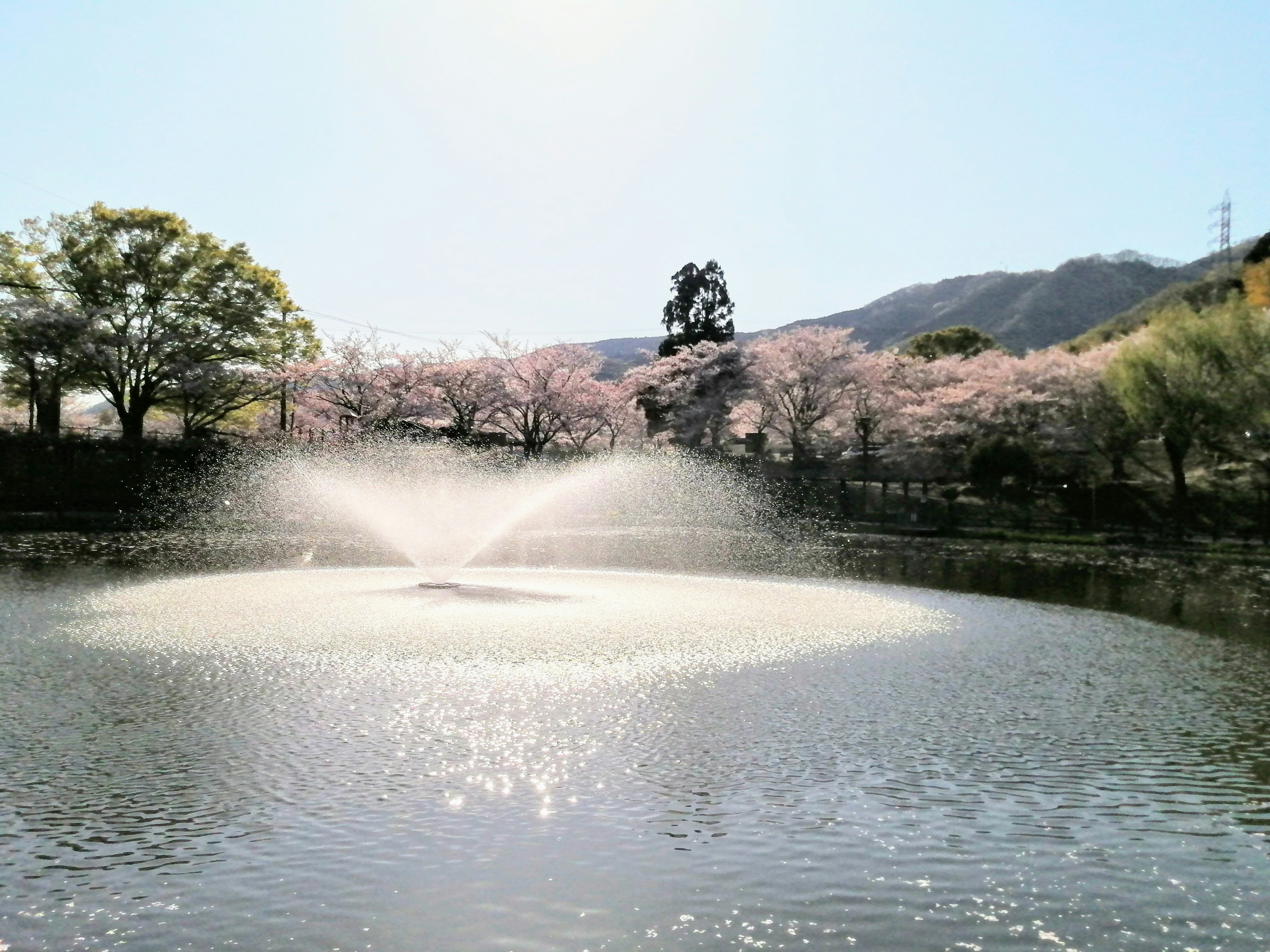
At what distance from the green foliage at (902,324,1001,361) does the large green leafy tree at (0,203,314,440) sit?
53.5 m

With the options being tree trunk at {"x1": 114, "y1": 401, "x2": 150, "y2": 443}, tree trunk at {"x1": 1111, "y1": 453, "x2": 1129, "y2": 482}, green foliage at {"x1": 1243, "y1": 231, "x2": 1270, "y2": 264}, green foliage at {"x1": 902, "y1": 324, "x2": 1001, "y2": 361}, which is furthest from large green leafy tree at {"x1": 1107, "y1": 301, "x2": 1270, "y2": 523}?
tree trunk at {"x1": 114, "y1": 401, "x2": 150, "y2": 443}

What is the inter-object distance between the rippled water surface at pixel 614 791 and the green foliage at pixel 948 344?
239 feet

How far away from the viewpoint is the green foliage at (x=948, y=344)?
282 ft

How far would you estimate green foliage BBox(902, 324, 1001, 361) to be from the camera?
282 ft

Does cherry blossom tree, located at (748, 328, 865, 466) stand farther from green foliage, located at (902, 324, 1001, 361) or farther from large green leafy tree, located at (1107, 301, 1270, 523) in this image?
green foliage, located at (902, 324, 1001, 361)

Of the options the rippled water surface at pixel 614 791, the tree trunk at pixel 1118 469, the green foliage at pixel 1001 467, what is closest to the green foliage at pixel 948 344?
the tree trunk at pixel 1118 469

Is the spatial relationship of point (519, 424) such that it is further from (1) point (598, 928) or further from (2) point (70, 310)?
(1) point (598, 928)

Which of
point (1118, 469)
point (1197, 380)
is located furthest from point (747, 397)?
point (1197, 380)

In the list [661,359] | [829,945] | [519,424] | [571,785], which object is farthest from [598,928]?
[661,359]

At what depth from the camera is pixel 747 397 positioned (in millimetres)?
69500

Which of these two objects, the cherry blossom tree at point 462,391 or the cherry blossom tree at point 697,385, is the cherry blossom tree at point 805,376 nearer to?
the cherry blossom tree at point 697,385

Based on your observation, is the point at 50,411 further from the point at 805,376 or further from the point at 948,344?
the point at 948,344

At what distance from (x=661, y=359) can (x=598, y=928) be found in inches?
2686

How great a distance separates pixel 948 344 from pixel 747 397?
26911 mm
